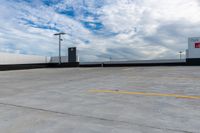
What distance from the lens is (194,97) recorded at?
4.82 metres

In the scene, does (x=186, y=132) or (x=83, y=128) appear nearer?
(x=186, y=132)

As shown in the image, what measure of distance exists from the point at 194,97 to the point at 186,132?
253cm

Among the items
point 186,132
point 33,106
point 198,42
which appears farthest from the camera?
point 198,42

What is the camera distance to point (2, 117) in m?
3.55

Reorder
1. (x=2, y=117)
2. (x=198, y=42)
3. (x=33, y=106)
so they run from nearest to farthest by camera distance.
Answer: (x=2, y=117) → (x=33, y=106) → (x=198, y=42)

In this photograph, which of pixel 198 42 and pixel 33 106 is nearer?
pixel 33 106

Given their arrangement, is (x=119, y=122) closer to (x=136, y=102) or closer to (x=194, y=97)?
(x=136, y=102)

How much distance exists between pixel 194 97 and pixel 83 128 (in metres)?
3.53

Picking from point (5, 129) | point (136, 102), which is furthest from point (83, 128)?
point (136, 102)

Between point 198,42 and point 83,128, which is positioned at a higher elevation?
point 198,42

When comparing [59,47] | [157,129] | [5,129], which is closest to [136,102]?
[157,129]

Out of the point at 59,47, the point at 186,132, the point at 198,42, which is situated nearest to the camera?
the point at 186,132

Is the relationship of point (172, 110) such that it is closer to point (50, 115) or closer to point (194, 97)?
point (194, 97)

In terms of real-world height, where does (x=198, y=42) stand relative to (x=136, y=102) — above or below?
above
